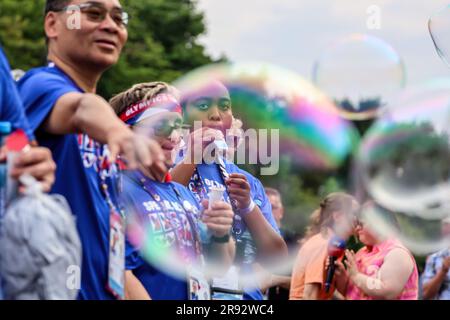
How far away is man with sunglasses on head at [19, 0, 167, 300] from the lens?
3.33 metres

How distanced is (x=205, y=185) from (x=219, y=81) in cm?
84

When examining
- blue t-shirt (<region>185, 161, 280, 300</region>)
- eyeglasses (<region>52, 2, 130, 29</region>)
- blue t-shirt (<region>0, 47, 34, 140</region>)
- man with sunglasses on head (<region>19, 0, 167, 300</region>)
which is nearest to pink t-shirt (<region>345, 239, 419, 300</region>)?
blue t-shirt (<region>185, 161, 280, 300</region>)

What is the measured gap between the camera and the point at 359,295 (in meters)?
6.22

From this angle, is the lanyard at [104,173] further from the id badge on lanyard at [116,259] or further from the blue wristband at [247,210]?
the blue wristband at [247,210]

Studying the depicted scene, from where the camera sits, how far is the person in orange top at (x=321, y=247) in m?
6.46

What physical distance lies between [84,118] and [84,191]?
1.37 feet

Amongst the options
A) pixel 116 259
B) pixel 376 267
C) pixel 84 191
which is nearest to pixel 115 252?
pixel 116 259

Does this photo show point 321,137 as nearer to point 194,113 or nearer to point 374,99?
point 374,99

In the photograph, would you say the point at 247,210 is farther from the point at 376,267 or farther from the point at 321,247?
the point at 321,247

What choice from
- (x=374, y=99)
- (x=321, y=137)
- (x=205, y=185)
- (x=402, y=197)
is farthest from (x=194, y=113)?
(x=402, y=197)

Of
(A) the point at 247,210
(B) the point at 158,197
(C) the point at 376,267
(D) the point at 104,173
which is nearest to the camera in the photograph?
(D) the point at 104,173

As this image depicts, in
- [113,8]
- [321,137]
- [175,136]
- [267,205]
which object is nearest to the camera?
[113,8]

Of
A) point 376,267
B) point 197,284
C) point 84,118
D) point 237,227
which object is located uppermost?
point 84,118

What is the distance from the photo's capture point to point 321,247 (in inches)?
257
